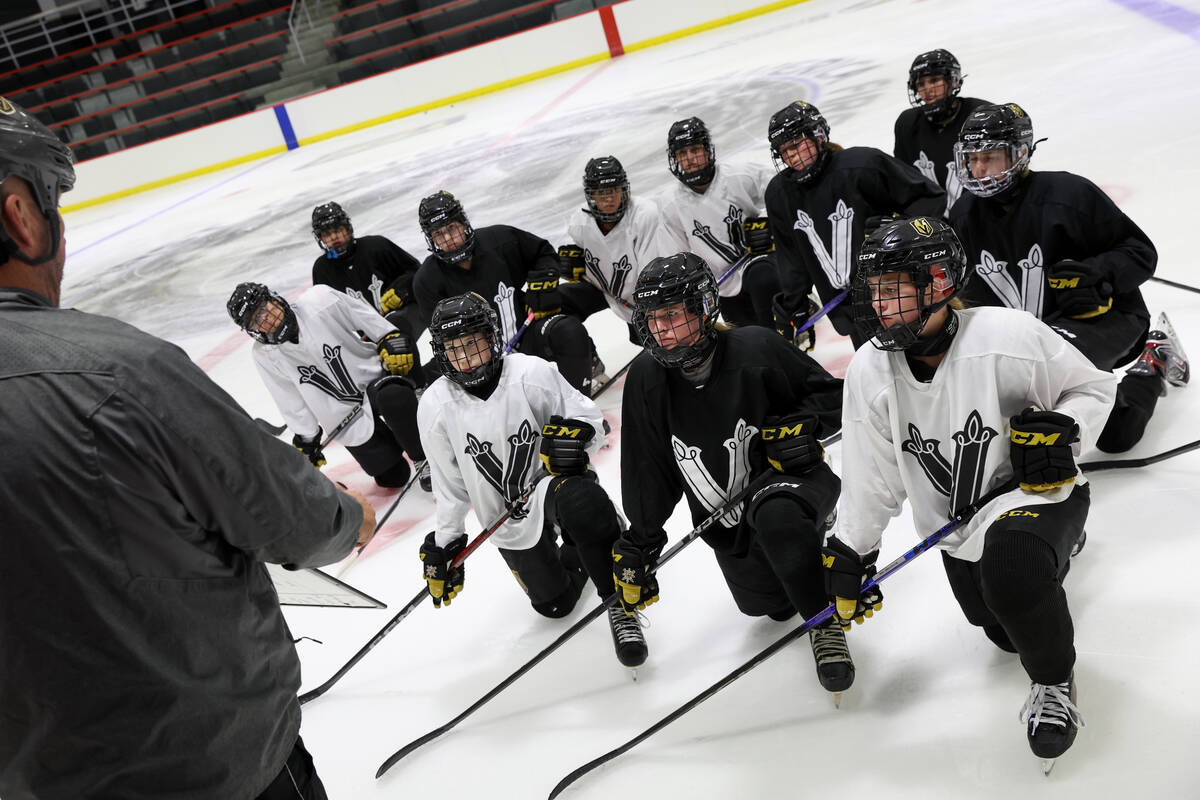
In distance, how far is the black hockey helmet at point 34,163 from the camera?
114cm

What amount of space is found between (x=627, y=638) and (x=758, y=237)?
87.0 inches

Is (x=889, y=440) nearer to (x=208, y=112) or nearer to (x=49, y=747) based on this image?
(x=49, y=747)

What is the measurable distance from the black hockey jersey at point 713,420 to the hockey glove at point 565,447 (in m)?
0.25

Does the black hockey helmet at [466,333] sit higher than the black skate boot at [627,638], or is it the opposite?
the black hockey helmet at [466,333]

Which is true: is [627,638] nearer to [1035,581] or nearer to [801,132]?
[1035,581]

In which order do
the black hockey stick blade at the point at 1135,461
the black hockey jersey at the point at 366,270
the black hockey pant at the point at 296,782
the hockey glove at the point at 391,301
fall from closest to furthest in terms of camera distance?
the black hockey pant at the point at 296,782 → the black hockey stick blade at the point at 1135,461 → the hockey glove at the point at 391,301 → the black hockey jersey at the point at 366,270

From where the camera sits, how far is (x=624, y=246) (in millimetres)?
4465

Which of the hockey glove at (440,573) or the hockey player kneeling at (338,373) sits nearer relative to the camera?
the hockey glove at (440,573)

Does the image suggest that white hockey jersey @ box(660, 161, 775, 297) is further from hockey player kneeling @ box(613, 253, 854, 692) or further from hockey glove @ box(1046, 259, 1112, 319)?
hockey player kneeling @ box(613, 253, 854, 692)

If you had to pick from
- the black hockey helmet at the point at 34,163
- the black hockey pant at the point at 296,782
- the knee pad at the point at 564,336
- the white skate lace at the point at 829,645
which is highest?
the black hockey helmet at the point at 34,163

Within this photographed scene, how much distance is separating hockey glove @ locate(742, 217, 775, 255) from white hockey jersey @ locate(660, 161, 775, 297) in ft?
0.33

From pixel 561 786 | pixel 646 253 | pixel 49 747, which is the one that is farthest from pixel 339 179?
pixel 49 747

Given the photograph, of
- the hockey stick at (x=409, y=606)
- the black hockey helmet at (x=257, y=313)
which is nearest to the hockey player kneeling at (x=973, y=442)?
the hockey stick at (x=409, y=606)

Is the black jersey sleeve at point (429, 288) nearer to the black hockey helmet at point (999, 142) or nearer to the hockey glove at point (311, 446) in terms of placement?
the hockey glove at point (311, 446)
